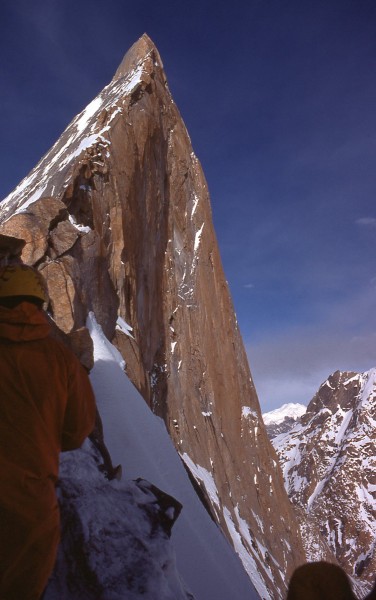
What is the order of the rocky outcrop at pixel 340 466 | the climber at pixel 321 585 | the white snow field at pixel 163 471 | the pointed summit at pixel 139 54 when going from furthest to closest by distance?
1. the rocky outcrop at pixel 340 466
2. the pointed summit at pixel 139 54
3. the white snow field at pixel 163 471
4. the climber at pixel 321 585

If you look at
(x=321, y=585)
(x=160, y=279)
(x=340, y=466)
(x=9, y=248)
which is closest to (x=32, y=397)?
(x=321, y=585)

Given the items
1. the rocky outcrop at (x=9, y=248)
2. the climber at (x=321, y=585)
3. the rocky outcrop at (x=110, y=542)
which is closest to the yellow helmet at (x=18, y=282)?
the climber at (x=321, y=585)

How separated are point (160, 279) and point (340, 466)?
149 meters

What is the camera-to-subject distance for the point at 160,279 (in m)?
22.6

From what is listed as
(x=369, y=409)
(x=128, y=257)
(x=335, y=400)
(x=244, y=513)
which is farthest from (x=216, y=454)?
(x=335, y=400)

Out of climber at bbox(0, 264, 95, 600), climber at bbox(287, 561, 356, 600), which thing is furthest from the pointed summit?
climber at bbox(287, 561, 356, 600)

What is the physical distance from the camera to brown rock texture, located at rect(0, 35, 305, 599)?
12.0 m

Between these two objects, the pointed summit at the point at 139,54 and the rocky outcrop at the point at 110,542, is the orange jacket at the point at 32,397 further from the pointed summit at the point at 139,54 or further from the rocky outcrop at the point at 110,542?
the pointed summit at the point at 139,54

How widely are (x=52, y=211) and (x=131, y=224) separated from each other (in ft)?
22.0

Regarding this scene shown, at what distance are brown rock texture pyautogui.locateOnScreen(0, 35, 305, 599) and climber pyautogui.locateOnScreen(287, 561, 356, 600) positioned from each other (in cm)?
777

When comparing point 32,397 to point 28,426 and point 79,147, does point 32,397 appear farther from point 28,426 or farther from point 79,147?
point 79,147

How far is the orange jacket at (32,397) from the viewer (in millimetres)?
2273

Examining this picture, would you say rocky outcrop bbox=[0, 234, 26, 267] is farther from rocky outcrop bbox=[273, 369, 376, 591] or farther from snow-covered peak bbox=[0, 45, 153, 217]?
rocky outcrop bbox=[273, 369, 376, 591]

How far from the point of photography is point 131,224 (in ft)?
58.2
